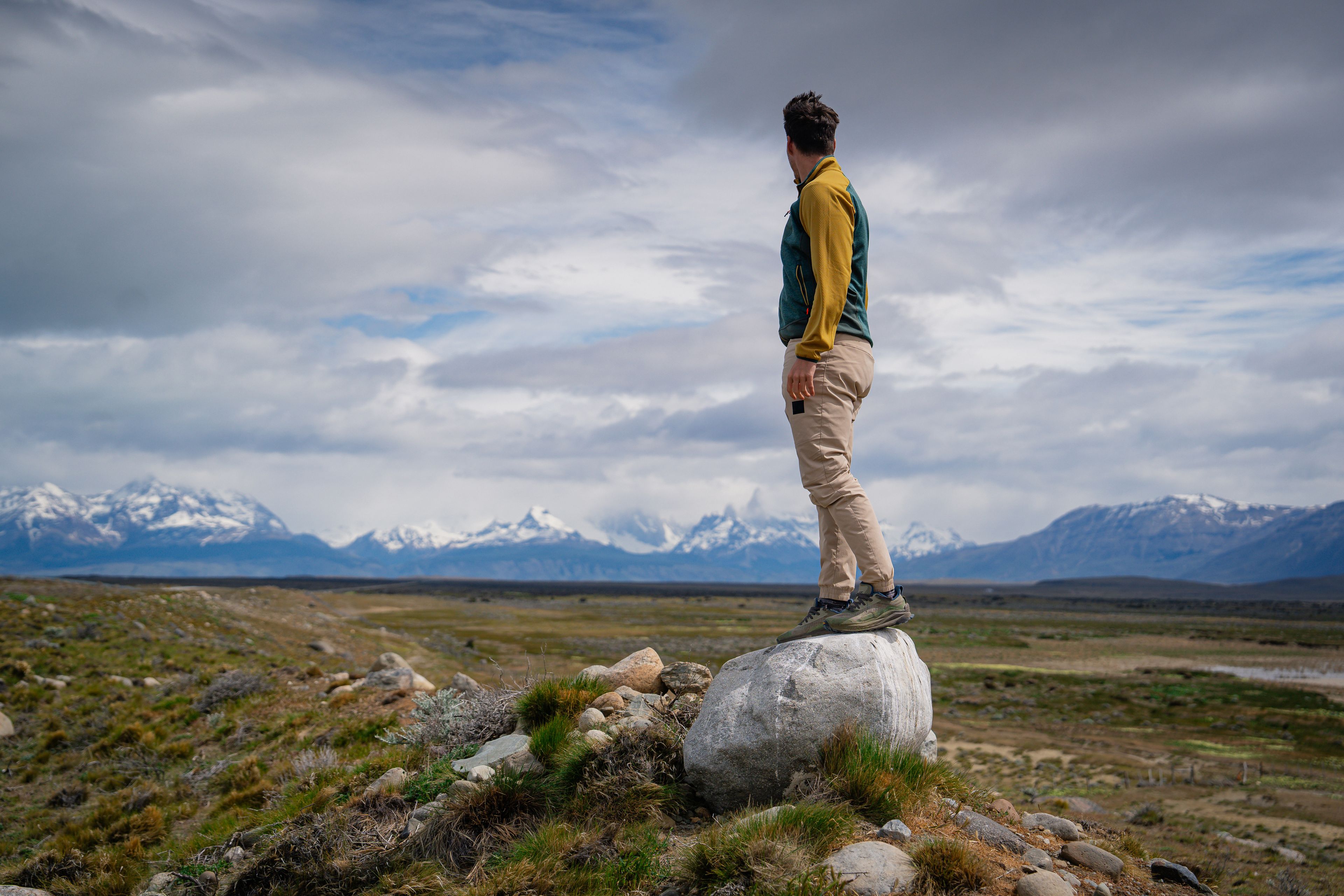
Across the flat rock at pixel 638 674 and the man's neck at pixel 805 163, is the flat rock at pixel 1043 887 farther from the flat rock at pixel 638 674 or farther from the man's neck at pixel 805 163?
the man's neck at pixel 805 163

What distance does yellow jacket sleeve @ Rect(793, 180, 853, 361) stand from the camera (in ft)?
18.7

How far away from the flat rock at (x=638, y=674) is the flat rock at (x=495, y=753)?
59.6 inches

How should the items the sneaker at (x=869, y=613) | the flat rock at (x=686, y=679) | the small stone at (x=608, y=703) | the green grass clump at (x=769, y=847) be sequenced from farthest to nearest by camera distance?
the flat rock at (x=686, y=679), the small stone at (x=608, y=703), the sneaker at (x=869, y=613), the green grass clump at (x=769, y=847)

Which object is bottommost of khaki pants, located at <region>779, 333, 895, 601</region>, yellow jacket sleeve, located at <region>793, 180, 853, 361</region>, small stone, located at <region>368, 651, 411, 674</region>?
small stone, located at <region>368, 651, 411, 674</region>

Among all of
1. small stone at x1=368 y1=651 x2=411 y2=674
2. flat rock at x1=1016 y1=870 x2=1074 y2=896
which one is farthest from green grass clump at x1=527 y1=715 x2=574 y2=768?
small stone at x1=368 y1=651 x2=411 y2=674

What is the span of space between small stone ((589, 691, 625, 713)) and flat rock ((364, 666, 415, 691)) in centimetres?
745

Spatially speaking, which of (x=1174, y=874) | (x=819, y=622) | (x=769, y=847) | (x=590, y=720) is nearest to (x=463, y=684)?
(x=590, y=720)

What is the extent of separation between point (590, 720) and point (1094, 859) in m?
4.56

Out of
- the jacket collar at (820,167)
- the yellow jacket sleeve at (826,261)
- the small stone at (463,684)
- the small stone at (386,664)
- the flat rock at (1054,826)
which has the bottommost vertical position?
the small stone at (386,664)

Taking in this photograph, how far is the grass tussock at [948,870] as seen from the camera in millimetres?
4688

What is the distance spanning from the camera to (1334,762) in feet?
93.2

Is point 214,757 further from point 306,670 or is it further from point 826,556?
point 826,556

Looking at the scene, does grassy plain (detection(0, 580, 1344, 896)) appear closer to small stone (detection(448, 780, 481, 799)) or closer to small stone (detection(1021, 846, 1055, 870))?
small stone (detection(448, 780, 481, 799))

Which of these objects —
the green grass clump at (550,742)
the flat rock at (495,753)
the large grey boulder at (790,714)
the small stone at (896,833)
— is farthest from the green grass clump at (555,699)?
the small stone at (896,833)
